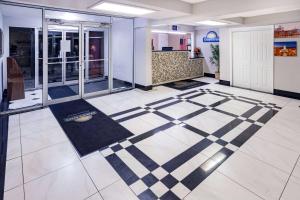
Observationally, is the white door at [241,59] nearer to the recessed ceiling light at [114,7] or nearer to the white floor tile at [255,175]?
the recessed ceiling light at [114,7]

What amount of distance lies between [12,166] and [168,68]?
644 centimetres

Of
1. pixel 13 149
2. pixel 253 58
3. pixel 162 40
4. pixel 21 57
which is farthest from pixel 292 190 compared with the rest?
pixel 162 40

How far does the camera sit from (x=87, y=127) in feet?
12.9

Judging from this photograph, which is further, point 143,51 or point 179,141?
point 143,51

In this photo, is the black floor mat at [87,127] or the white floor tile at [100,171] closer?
the white floor tile at [100,171]

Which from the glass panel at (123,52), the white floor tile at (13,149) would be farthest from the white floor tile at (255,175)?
the glass panel at (123,52)

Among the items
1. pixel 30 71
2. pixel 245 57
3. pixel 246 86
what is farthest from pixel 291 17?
pixel 30 71

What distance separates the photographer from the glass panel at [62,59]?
6.75 metres

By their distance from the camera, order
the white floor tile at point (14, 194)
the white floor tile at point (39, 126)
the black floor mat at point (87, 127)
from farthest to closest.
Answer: the white floor tile at point (39, 126)
the black floor mat at point (87, 127)
the white floor tile at point (14, 194)

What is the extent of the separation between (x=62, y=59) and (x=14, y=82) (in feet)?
6.68

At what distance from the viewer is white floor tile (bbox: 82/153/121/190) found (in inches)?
92.3

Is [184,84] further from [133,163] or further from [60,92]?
[133,163]

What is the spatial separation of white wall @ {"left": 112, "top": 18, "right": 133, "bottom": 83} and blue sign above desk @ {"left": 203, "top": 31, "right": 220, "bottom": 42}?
4.06m

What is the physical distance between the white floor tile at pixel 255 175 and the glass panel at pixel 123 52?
532 centimetres
